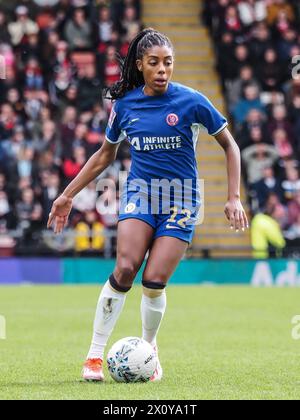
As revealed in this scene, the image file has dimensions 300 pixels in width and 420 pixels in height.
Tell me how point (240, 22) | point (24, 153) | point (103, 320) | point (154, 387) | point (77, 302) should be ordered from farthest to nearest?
point (240, 22)
point (24, 153)
point (77, 302)
point (103, 320)
point (154, 387)

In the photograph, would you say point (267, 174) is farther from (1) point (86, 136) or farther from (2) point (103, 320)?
(2) point (103, 320)

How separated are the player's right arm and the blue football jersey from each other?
0.91ft

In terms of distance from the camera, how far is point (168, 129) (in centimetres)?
789

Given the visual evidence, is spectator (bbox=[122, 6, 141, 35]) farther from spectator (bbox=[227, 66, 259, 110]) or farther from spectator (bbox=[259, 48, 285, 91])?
spectator (bbox=[259, 48, 285, 91])

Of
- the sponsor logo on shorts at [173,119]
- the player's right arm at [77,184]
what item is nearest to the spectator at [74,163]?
the player's right arm at [77,184]

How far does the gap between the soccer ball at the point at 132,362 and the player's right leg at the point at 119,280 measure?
0.15m

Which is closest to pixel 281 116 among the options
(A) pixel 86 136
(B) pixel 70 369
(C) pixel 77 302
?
(A) pixel 86 136

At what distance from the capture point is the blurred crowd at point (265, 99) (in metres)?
20.5

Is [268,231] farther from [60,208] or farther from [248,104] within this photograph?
[60,208]

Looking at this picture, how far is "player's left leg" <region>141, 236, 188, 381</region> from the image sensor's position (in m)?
7.76
